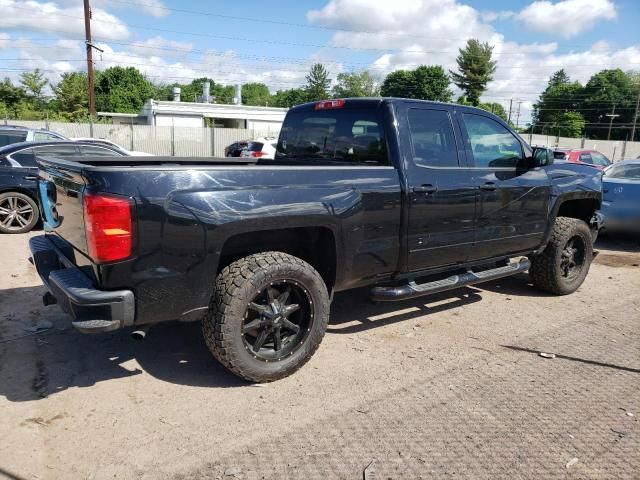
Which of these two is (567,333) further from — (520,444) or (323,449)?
(323,449)

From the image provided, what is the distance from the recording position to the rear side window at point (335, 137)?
4.23 metres

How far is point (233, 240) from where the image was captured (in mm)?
3484

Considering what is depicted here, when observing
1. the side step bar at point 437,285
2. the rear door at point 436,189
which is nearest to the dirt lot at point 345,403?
the side step bar at point 437,285

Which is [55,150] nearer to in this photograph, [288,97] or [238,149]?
[238,149]

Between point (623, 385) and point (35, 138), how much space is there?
11599 mm

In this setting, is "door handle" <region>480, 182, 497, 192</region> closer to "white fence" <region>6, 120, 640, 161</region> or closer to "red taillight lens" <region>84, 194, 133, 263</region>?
"red taillight lens" <region>84, 194, 133, 263</region>

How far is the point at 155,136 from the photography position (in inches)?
1081

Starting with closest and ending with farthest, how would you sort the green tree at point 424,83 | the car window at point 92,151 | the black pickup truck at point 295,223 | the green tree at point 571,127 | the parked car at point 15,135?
the black pickup truck at point 295,223 → the car window at point 92,151 → the parked car at point 15,135 → the green tree at point 571,127 → the green tree at point 424,83

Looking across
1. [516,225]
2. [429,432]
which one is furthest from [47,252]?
[516,225]

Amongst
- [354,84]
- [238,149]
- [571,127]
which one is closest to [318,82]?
[354,84]

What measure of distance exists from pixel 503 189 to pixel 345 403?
263 cm

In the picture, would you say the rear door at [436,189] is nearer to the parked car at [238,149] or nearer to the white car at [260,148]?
the white car at [260,148]

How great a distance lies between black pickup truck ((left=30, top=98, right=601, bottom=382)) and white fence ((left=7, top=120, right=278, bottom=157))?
23.1 meters

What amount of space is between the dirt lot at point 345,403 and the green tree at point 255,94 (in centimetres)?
11680
